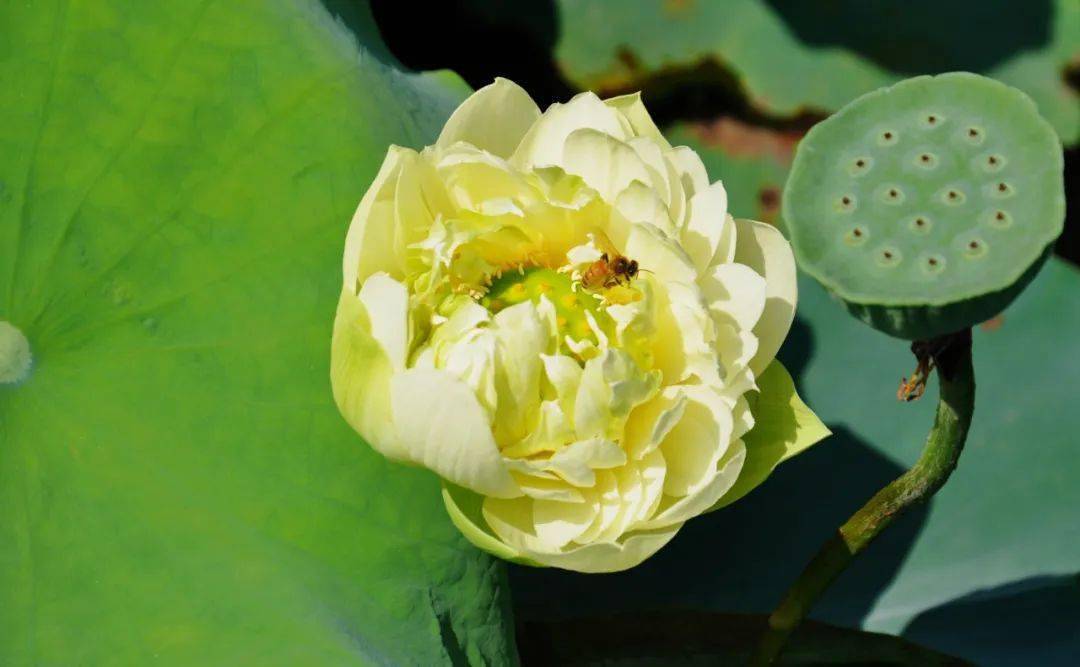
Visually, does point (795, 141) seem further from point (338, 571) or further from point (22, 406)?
point (22, 406)

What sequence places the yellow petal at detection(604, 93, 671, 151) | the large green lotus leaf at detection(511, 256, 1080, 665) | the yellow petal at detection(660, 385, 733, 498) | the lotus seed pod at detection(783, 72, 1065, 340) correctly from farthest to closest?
the large green lotus leaf at detection(511, 256, 1080, 665)
the yellow petal at detection(604, 93, 671, 151)
the yellow petal at detection(660, 385, 733, 498)
the lotus seed pod at detection(783, 72, 1065, 340)

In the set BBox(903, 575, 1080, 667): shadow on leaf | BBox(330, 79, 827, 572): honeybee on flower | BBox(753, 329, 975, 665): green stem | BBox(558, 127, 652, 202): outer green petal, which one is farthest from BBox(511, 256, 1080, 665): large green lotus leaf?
BBox(558, 127, 652, 202): outer green petal

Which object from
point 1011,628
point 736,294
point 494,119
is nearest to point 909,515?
point 1011,628

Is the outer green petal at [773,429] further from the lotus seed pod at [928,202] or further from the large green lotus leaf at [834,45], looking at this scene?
the large green lotus leaf at [834,45]

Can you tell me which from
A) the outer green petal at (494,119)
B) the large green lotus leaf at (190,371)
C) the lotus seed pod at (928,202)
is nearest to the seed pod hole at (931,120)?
the lotus seed pod at (928,202)

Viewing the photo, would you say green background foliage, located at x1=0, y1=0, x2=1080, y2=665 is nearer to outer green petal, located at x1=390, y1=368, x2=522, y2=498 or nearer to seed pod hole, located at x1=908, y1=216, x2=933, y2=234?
outer green petal, located at x1=390, y1=368, x2=522, y2=498

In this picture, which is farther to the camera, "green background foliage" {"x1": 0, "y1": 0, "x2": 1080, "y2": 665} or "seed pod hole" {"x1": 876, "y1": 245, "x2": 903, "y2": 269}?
"green background foliage" {"x1": 0, "y1": 0, "x2": 1080, "y2": 665}

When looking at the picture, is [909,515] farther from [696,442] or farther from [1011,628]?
[696,442]
